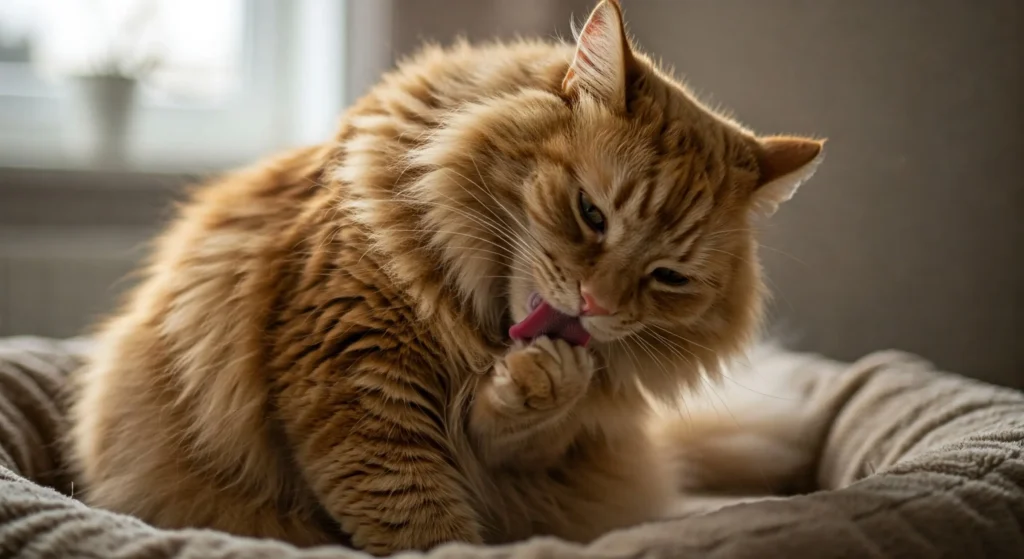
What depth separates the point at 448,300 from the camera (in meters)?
1.35

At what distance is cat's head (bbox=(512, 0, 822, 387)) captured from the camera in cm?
125

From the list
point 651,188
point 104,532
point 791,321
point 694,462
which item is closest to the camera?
point 104,532

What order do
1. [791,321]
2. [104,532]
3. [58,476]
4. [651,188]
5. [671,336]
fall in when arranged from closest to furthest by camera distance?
1. [104,532]
2. [651,188]
3. [671,336]
4. [58,476]
5. [791,321]

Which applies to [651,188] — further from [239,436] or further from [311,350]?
[239,436]

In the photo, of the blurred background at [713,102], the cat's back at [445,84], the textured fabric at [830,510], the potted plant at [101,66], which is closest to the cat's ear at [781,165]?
the blurred background at [713,102]

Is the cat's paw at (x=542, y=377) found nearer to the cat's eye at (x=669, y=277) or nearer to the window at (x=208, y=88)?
the cat's eye at (x=669, y=277)

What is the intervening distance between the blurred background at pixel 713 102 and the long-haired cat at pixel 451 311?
0.36m

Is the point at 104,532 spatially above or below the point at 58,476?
above

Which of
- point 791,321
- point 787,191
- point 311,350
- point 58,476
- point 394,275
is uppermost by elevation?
point 787,191

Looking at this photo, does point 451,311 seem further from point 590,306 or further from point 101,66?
point 101,66

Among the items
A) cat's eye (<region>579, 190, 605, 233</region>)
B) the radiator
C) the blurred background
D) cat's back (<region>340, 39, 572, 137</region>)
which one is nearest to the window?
the blurred background

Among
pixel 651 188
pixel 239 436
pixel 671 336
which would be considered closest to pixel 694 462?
pixel 671 336

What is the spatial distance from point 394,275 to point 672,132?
0.45 metres

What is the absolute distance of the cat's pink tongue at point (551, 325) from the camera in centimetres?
130
